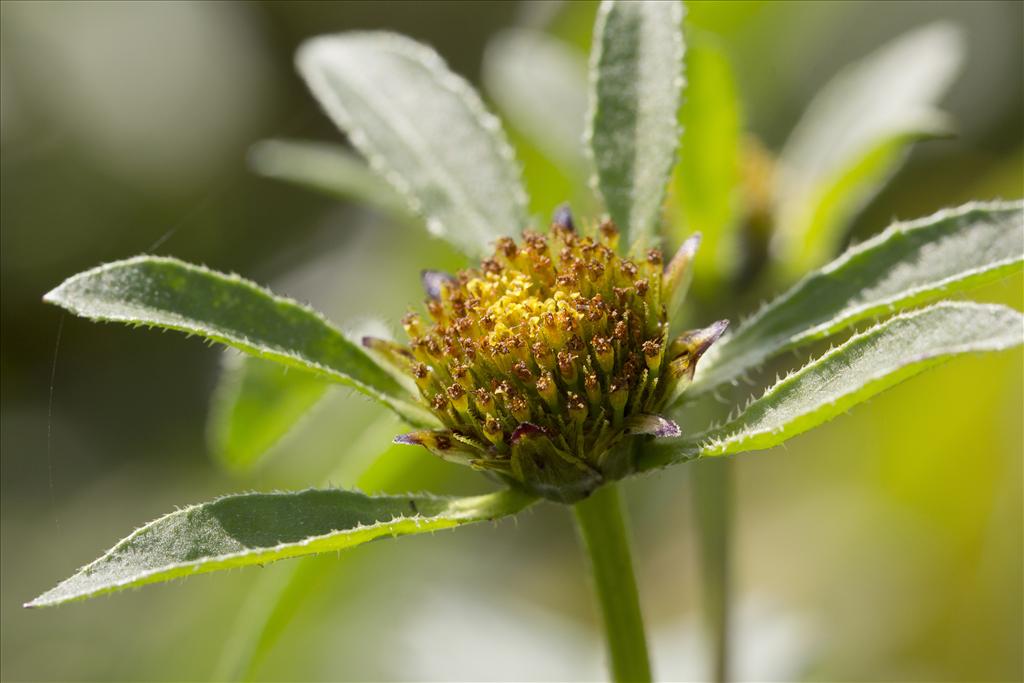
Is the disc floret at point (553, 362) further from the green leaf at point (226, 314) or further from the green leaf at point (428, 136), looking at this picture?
the green leaf at point (428, 136)

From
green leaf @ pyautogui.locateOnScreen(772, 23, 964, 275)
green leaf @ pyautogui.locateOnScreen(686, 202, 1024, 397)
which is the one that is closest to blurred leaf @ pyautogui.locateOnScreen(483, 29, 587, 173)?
green leaf @ pyautogui.locateOnScreen(772, 23, 964, 275)

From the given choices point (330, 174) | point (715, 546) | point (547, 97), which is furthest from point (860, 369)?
point (547, 97)

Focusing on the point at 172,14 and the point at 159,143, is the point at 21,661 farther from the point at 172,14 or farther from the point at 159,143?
the point at 172,14

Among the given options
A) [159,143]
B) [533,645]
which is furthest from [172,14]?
[533,645]

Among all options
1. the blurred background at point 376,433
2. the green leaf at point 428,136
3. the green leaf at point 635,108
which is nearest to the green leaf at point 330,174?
the green leaf at point 428,136

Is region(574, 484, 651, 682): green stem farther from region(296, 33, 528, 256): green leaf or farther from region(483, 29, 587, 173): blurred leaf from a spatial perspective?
region(483, 29, 587, 173): blurred leaf

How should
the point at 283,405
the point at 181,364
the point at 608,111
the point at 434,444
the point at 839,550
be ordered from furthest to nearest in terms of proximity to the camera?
the point at 181,364, the point at 839,550, the point at 283,405, the point at 608,111, the point at 434,444
